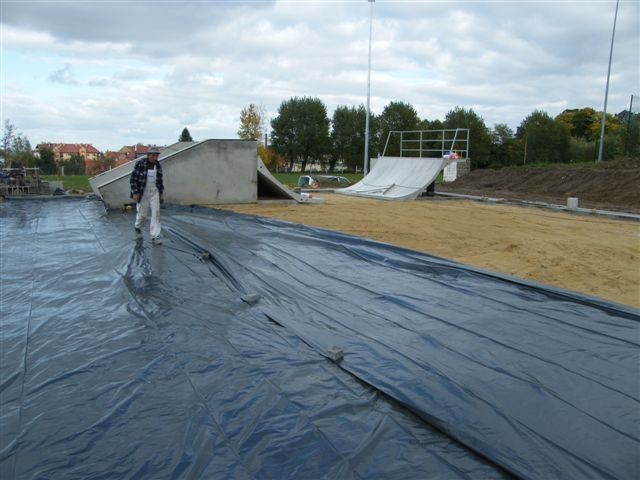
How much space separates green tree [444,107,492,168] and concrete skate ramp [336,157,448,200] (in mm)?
29383

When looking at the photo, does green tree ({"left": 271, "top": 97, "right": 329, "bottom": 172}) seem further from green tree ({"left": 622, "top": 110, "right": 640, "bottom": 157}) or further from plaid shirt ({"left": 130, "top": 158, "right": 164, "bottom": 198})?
plaid shirt ({"left": 130, "top": 158, "right": 164, "bottom": 198})

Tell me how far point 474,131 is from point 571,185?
33928 millimetres

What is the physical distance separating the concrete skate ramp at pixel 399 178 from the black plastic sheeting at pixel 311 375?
13.4 m

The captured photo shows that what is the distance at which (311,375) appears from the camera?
380 cm

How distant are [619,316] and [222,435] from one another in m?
4.24

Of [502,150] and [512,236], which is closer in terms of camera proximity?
[512,236]

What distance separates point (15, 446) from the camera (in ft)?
9.52

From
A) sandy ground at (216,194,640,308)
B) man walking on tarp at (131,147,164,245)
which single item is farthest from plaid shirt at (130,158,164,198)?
sandy ground at (216,194,640,308)

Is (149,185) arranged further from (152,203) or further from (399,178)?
(399,178)

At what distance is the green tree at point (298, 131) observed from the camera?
205ft

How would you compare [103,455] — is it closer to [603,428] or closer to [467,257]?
[603,428]

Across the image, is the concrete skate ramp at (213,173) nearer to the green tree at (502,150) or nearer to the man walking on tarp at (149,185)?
the man walking on tarp at (149,185)

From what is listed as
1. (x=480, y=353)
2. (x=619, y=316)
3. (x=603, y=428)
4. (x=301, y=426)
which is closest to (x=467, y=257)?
(x=619, y=316)

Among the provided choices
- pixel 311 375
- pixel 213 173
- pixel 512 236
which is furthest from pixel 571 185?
pixel 311 375
